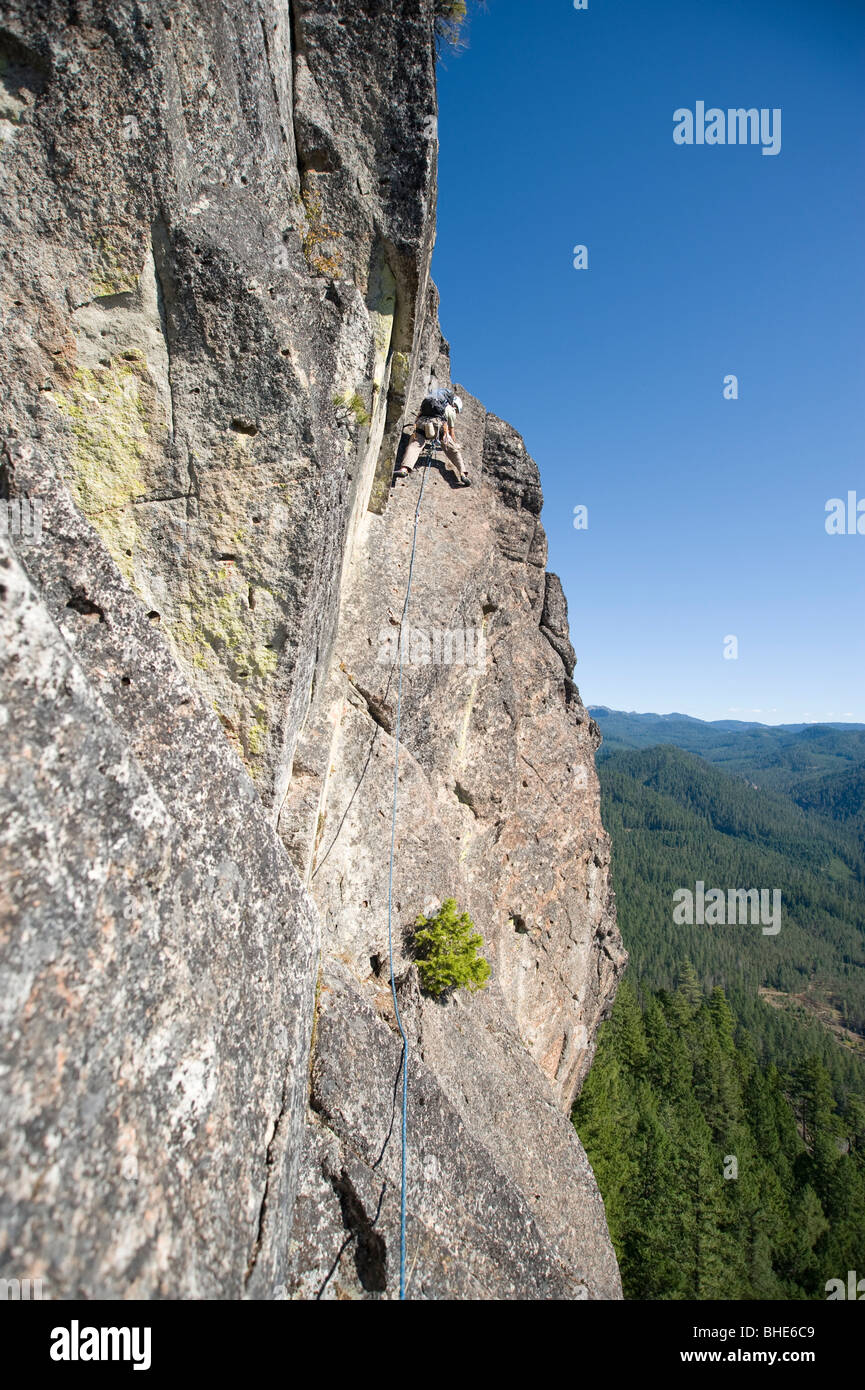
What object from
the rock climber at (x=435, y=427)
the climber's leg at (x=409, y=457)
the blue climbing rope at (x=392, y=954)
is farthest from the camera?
the rock climber at (x=435, y=427)

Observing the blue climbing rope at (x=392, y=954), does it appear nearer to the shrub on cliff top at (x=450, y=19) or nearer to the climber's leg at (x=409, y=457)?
the climber's leg at (x=409, y=457)

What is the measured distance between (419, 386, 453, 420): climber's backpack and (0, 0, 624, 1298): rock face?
11.1 ft

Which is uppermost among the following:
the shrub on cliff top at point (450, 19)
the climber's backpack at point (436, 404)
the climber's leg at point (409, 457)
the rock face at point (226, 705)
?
the shrub on cliff top at point (450, 19)

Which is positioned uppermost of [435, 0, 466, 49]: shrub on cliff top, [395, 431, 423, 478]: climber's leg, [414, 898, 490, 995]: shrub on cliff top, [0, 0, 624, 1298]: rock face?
[435, 0, 466, 49]: shrub on cliff top

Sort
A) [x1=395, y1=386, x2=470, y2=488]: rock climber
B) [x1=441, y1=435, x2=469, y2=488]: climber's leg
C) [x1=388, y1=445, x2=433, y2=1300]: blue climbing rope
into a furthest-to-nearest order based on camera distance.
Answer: [x1=441, y1=435, x2=469, y2=488]: climber's leg → [x1=395, y1=386, x2=470, y2=488]: rock climber → [x1=388, y1=445, x2=433, y2=1300]: blue climbing rope

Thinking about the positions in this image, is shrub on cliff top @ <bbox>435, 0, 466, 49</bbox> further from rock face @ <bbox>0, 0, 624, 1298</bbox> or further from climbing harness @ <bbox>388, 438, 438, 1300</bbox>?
climbing harness @ <bbox>388, 438, 438, 1300</bbox>

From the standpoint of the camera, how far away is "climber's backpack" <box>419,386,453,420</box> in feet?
46.2

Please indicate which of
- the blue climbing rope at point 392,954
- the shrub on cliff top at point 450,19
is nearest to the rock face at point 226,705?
the blue climbing rope at point 392,954

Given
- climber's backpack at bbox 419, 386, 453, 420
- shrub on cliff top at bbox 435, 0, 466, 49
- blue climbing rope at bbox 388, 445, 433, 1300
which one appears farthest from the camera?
climber's backpack at bbox 419, 386, 453, 420

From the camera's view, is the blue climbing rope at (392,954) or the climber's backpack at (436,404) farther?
the climber's backpack at (436,404)

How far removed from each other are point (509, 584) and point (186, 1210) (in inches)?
544

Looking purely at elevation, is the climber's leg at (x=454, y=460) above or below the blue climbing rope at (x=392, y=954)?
above

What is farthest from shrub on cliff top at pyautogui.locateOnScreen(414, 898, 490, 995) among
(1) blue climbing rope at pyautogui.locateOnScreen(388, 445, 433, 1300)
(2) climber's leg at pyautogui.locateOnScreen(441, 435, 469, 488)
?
(2) climber's leg at pyautogui.locateOnScreen(441, 435, 469, 488)

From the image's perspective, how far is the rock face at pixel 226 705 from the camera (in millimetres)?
2961
